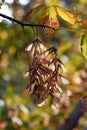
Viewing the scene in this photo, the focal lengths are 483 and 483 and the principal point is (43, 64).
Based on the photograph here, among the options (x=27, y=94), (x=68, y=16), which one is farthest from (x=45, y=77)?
(x=27, y=94)

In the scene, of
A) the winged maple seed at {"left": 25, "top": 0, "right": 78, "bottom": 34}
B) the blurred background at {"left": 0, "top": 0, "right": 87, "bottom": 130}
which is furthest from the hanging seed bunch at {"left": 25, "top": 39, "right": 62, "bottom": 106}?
the blurred background at {"left": 0, "top": 0, "right": 87, "bottom": 130}

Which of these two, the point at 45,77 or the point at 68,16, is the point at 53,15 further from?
the point at 45,77

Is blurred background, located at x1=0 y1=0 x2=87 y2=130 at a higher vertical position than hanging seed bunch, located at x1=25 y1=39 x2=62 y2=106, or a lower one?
lower

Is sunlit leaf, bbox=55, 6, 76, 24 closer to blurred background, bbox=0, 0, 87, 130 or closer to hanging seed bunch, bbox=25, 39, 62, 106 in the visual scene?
hanging seed bunch, bbox=25, 39, 62, 106

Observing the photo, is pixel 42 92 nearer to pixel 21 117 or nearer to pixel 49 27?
pixel 49 27

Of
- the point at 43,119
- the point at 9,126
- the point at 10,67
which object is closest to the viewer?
the point at 9,126

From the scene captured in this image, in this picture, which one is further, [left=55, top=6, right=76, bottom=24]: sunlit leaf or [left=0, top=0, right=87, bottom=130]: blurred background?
[left=0, top=0, right=87, bottom=130]: blurred background

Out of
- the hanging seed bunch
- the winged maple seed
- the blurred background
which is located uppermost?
the winged maple seed

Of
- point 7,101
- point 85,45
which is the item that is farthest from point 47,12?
point 7,101
